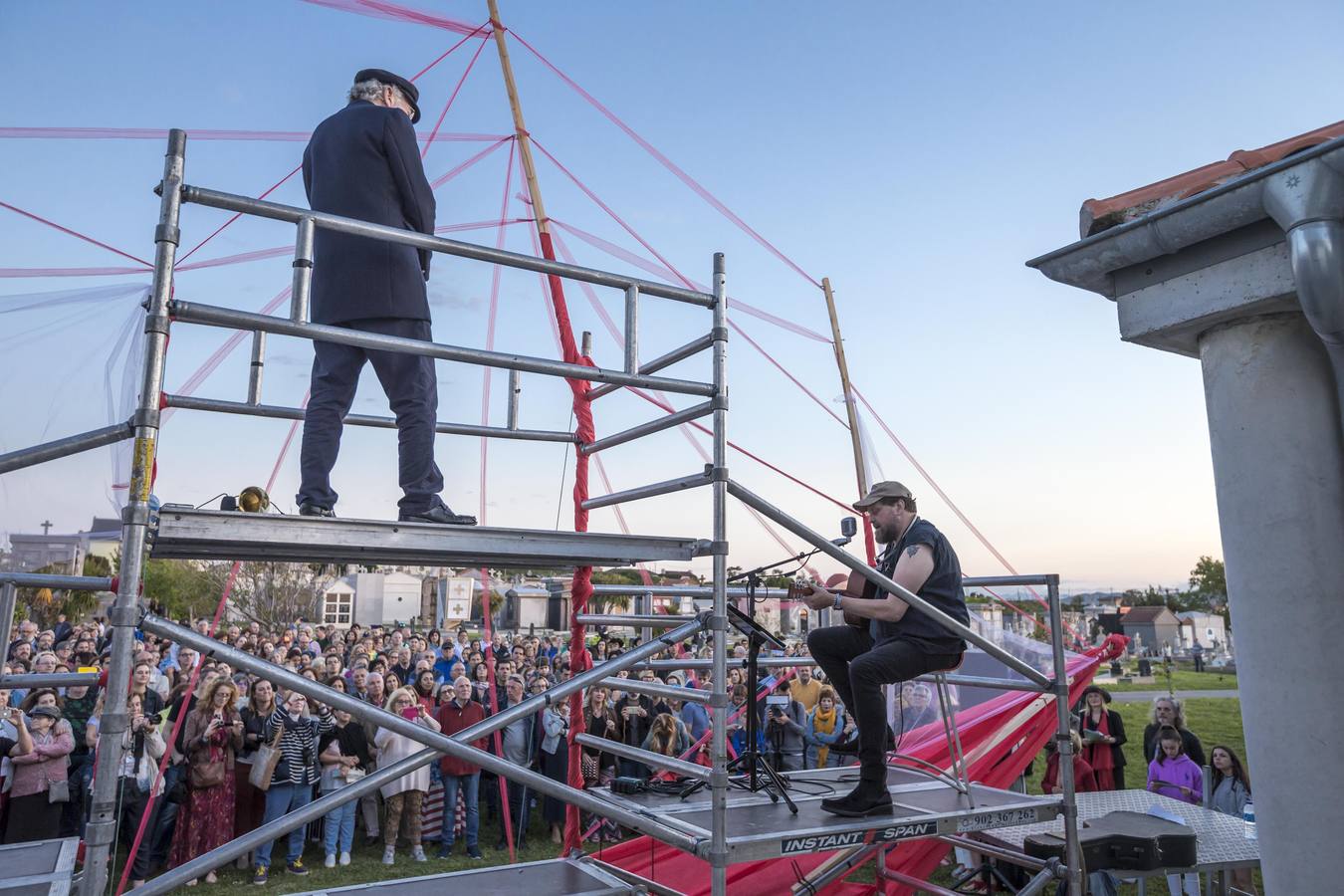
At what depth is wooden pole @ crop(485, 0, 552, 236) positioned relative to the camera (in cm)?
849

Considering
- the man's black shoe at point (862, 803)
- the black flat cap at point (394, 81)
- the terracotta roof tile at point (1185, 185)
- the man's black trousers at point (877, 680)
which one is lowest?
the man's black shoe at point (862, 803)

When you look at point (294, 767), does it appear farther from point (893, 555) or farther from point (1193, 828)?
point (1193, 828)

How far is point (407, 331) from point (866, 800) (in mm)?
3120

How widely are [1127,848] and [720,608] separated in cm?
311

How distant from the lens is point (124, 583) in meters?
2.73

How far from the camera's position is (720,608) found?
3943 millimetres

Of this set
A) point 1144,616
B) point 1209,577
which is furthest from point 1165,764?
point 1209,577

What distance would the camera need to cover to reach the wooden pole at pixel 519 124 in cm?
849

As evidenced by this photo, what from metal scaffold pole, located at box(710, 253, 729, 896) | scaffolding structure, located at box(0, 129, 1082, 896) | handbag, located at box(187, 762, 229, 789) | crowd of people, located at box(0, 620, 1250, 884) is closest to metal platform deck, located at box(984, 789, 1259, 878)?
scaffolding structure, located at box(0, 129, 1082, 896)

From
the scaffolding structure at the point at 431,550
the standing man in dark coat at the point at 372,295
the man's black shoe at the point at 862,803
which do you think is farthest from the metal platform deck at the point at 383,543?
the man's black shoe at the point at 862,803

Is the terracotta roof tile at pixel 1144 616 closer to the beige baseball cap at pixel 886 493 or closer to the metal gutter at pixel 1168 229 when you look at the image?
the beige baseball cap at pixel 886 493

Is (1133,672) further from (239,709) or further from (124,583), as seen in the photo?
(124,583)

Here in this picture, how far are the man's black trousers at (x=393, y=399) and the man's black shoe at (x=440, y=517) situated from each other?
2.4 inches

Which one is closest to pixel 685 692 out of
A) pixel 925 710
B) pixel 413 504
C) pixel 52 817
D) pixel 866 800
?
pixel 866 800
